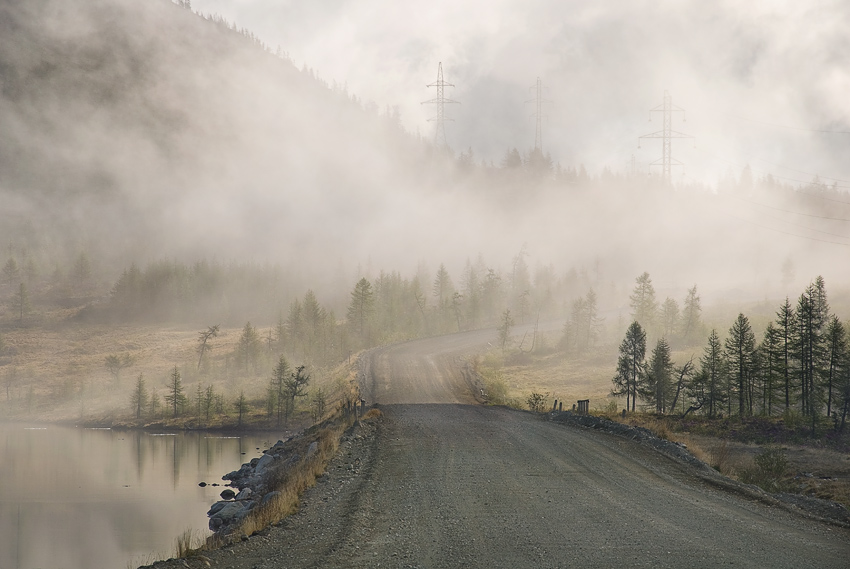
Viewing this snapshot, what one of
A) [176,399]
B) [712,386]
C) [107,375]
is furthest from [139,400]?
[712,386]

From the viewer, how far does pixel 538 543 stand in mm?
11172

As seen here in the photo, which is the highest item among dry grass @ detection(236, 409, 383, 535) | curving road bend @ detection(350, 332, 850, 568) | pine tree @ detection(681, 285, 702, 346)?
pine tree @ detection(681, 285, 702, 346)

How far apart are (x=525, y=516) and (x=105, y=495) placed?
34107 millimetres

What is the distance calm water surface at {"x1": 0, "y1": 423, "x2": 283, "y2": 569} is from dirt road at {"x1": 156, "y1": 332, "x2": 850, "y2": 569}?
11452 millimetres

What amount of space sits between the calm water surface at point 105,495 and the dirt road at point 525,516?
11452mm

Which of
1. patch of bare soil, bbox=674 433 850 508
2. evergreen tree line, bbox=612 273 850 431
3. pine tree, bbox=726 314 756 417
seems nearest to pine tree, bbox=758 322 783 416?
evergreen tree line, bbox=612 273 850 431

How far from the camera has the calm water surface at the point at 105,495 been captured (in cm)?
2538

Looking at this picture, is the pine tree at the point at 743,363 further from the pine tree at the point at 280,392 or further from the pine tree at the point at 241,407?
the pine tree at the point at 241,407

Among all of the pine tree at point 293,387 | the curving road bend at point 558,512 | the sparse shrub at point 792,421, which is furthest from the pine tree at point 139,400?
the sparse shrub at point 792,421

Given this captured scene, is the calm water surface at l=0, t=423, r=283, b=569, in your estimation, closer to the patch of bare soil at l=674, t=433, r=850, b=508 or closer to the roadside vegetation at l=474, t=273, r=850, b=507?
the roadside vegetation at l=474, t=273, r=850, b=507

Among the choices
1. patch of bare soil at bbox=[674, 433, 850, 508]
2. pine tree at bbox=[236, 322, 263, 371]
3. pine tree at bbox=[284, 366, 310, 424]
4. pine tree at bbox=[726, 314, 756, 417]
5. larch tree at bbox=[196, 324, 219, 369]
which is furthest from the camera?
larch tree at bbox=[196, 324, 219, 369]

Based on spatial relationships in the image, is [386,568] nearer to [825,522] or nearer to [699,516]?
[699,516]

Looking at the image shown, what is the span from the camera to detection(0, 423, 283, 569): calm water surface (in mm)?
25375

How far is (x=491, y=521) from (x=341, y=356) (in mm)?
74830
